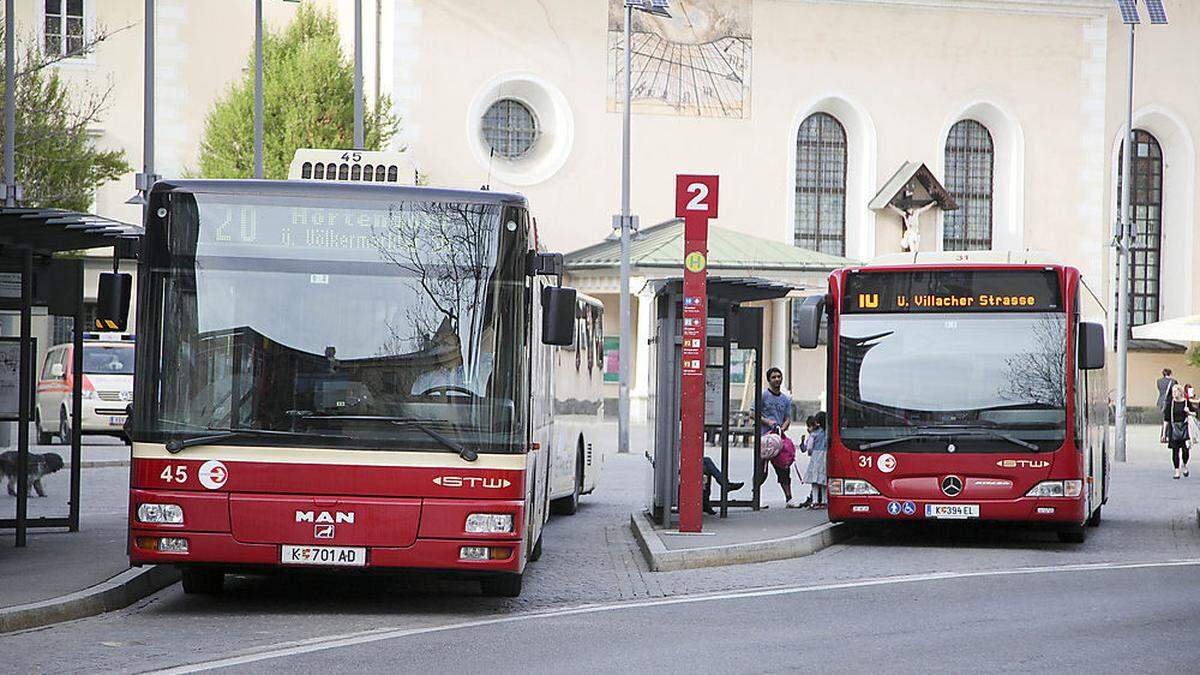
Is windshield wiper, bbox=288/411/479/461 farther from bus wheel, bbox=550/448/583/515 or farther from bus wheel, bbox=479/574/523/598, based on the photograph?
bus wheel, bbox=550/448/583/515

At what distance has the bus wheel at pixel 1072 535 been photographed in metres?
17.5

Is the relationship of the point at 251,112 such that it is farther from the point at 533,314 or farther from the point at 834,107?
the point at 533,314

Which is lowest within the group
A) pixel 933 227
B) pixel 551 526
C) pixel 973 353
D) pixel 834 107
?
pixel 551 526

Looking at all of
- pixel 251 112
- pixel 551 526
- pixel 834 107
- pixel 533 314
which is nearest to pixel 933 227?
pixel 834 107

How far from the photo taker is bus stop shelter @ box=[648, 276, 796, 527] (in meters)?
17.8

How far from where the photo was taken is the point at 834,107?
171 feet

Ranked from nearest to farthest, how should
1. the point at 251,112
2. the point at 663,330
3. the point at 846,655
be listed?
1. the point at 846,655
2. the point at 663,330
3. the point at 251,112

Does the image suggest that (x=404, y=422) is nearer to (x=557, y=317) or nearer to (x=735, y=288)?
(x=557, y=317)

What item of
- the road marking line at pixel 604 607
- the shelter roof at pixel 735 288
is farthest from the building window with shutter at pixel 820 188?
the road marking line at pixel 604 607

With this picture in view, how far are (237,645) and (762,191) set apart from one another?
4215 cm

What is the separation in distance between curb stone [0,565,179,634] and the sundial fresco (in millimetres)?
37463

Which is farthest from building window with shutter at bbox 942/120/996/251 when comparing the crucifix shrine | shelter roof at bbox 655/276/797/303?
shelter roof at bbox 655/276/797/303

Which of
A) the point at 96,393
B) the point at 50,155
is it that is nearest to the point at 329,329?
the point at 50,155

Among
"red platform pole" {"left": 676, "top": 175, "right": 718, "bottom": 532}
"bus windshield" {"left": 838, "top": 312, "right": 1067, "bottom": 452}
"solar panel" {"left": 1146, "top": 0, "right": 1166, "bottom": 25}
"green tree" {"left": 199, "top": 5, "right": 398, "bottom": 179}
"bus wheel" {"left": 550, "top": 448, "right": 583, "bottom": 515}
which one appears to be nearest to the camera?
"red platform pole" {"left": 676, "top": 175, "right": 718, "bottom": 532}
